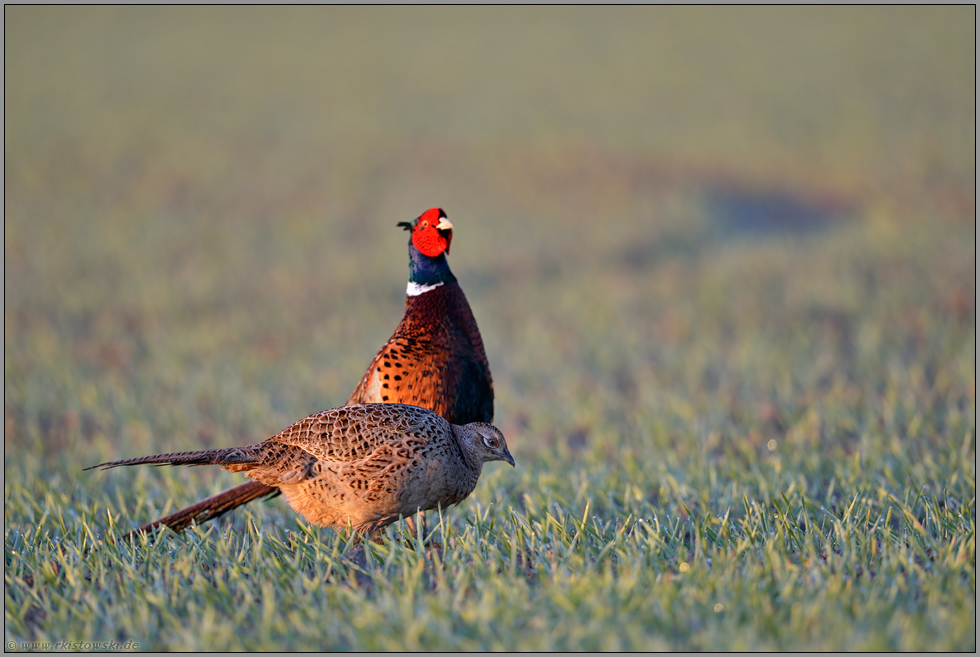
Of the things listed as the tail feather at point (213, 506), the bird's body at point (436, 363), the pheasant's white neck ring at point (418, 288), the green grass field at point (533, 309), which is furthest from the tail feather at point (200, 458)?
the pheasant's white neck ring at point (418, 288)

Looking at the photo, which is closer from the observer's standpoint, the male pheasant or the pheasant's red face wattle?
the male pheasant

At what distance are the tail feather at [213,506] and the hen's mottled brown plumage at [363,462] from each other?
483 millimetres

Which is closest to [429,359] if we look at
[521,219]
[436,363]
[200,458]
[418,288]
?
[436,363]

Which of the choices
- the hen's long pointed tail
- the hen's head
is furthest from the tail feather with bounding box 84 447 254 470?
the hen's head

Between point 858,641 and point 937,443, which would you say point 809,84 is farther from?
point 858,641

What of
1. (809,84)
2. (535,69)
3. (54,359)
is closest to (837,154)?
(809,84)

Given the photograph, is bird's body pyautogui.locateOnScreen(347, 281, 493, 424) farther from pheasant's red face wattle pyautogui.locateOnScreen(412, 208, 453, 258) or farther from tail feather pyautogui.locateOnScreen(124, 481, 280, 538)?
tail feather pyautogui.locateOnScreen(124, 481, 280, 538)

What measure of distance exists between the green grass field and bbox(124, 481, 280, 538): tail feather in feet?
0.30

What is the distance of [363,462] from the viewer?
3.61 metres

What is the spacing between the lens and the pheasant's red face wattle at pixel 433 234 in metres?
4.33

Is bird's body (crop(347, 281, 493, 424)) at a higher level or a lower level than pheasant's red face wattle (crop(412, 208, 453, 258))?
lower

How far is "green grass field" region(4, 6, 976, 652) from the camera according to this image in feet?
10.5

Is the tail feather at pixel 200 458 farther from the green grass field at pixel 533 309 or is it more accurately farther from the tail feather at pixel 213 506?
the tail feather at pixel 213 506

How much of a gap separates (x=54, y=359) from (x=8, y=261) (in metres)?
3.47
